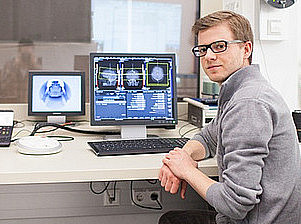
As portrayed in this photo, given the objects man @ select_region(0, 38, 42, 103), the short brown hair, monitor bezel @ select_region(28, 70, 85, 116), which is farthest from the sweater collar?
man @ select_region(0, 38, 42, 103)

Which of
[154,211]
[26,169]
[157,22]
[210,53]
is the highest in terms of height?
[157,22]

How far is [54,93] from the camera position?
2385 mm

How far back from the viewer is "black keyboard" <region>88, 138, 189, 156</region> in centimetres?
174

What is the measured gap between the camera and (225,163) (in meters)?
1.30

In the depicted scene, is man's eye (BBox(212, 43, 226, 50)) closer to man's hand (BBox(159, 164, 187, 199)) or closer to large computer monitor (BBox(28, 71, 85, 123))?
man's hand (BBox(159, 164, 187, 199))

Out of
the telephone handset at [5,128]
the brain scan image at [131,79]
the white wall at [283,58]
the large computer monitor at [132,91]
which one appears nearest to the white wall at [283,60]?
the white wall at [283,58]

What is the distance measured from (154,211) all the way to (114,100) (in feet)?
2.70

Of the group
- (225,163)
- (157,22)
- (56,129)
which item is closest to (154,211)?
(56,129)

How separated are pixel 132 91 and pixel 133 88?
0.01 metres

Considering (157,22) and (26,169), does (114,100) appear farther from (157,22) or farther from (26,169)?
(157,22)

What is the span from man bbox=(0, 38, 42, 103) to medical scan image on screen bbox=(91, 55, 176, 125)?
2.39 ft

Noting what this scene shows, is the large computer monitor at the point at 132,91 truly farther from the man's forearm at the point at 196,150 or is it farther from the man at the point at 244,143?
the man at the point at 244,143

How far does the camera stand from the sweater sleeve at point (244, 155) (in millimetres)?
1231

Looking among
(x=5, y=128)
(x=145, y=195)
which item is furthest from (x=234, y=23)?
(x=145, y=195)
